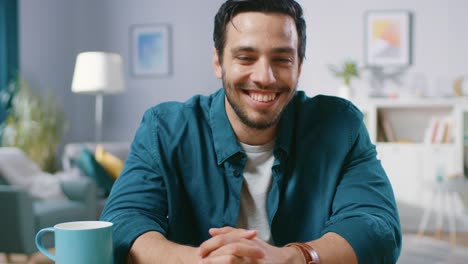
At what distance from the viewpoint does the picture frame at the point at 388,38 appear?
19.1 ft

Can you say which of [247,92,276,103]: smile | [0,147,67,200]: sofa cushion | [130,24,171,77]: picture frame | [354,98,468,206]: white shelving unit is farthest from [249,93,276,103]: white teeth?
[130,24,171,77]: picture frame

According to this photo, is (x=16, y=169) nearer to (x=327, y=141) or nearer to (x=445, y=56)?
(x=327, y=141)

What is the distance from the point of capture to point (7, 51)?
6035 mm

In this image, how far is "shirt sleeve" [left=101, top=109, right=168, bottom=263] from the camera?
1174 millimetres

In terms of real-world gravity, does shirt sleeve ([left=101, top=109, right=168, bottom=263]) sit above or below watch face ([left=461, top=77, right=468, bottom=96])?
below

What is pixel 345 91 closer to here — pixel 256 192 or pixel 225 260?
pixel 256 192

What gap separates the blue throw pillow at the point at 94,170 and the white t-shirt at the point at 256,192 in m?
3.35

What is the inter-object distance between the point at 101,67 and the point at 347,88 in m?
2.28

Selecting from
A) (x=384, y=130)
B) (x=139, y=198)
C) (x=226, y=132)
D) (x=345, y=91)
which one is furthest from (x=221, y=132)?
(x=384, y=130)

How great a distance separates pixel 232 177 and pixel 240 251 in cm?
31

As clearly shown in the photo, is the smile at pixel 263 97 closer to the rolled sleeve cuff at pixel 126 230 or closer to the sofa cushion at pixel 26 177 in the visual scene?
the rolled sleeve cuff at pixel 126 230

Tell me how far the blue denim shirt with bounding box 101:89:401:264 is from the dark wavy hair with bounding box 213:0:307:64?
15cm

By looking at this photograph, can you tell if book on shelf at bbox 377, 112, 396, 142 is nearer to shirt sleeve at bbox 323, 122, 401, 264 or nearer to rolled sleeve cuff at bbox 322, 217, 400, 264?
shirt sleeve at bbox 323, 122, 401, 264

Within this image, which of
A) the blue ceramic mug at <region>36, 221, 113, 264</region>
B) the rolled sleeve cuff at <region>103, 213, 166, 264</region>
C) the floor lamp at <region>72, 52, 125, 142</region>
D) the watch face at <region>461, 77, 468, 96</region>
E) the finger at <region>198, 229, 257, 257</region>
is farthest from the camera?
the watch face at <region>461, 77, 468, 96</region>
